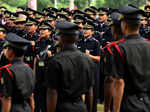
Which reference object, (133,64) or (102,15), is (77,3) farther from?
(133,64)

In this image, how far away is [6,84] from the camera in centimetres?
394

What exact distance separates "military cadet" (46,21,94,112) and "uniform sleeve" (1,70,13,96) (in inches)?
16.6

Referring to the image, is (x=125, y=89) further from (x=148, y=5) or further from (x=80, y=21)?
(x=148, y=5)

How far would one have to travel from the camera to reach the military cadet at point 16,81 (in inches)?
155

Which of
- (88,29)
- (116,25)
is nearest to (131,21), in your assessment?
(116,25)

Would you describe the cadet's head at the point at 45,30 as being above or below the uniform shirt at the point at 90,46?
above

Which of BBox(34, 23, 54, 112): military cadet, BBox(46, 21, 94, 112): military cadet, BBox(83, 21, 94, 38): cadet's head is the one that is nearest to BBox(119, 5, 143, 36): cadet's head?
BBox(46, 21, 94, 112): military cadet

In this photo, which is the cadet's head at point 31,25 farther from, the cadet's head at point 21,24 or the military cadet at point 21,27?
the cadet's head at point 21,24

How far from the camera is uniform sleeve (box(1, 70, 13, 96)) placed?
3.92 meters

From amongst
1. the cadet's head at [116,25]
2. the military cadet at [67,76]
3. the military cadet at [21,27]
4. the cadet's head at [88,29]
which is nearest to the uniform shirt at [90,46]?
the cadet's head at [88,29]

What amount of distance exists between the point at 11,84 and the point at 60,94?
0.57m

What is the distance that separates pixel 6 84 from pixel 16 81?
4.6 inches

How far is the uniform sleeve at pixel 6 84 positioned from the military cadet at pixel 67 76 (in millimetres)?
421

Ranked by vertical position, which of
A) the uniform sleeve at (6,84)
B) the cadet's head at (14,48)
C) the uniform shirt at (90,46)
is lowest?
the uniform shirt at (90,46)
